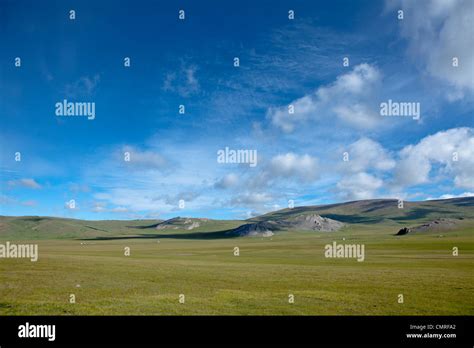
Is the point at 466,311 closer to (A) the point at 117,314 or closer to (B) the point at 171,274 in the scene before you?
(A) the point at 117,314

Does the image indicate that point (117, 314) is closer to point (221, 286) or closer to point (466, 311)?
point (221, 286)

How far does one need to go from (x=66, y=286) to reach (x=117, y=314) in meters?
14.7

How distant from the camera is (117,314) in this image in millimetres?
25000
